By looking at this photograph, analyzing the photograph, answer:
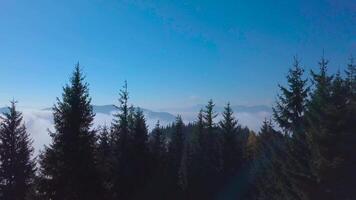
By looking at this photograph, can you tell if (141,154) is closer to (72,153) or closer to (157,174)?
(157,174)

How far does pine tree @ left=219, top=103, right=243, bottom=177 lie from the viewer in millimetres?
54531

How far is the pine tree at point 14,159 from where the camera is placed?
33875 millimetres

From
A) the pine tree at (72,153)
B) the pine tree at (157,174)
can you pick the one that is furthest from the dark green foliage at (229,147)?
the pine tree at (72,153)

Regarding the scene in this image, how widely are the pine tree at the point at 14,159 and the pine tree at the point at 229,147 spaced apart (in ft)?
85.3

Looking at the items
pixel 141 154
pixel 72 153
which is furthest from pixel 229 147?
pixel 72 153

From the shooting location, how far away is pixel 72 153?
23.0 metres

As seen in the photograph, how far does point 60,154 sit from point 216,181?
33.8m

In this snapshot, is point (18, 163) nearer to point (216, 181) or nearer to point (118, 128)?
point (118, 128)

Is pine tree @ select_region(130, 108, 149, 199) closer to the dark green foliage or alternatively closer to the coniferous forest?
the coniferous forest

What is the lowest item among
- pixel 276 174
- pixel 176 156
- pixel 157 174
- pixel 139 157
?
pixel 276 174

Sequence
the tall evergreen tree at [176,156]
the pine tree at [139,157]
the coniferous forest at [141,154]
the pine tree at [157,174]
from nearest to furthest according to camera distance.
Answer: the coniferous forest at [141,154]
the pine tree at [139,157]
the pine tree at [157,174]
the tall evergreen tree at [176,156]

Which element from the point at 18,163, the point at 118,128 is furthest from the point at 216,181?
the point at 18,163

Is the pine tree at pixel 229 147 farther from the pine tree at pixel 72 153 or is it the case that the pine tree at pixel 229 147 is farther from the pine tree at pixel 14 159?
the pine tree at pixel 72 153

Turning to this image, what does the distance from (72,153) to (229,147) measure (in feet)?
113
